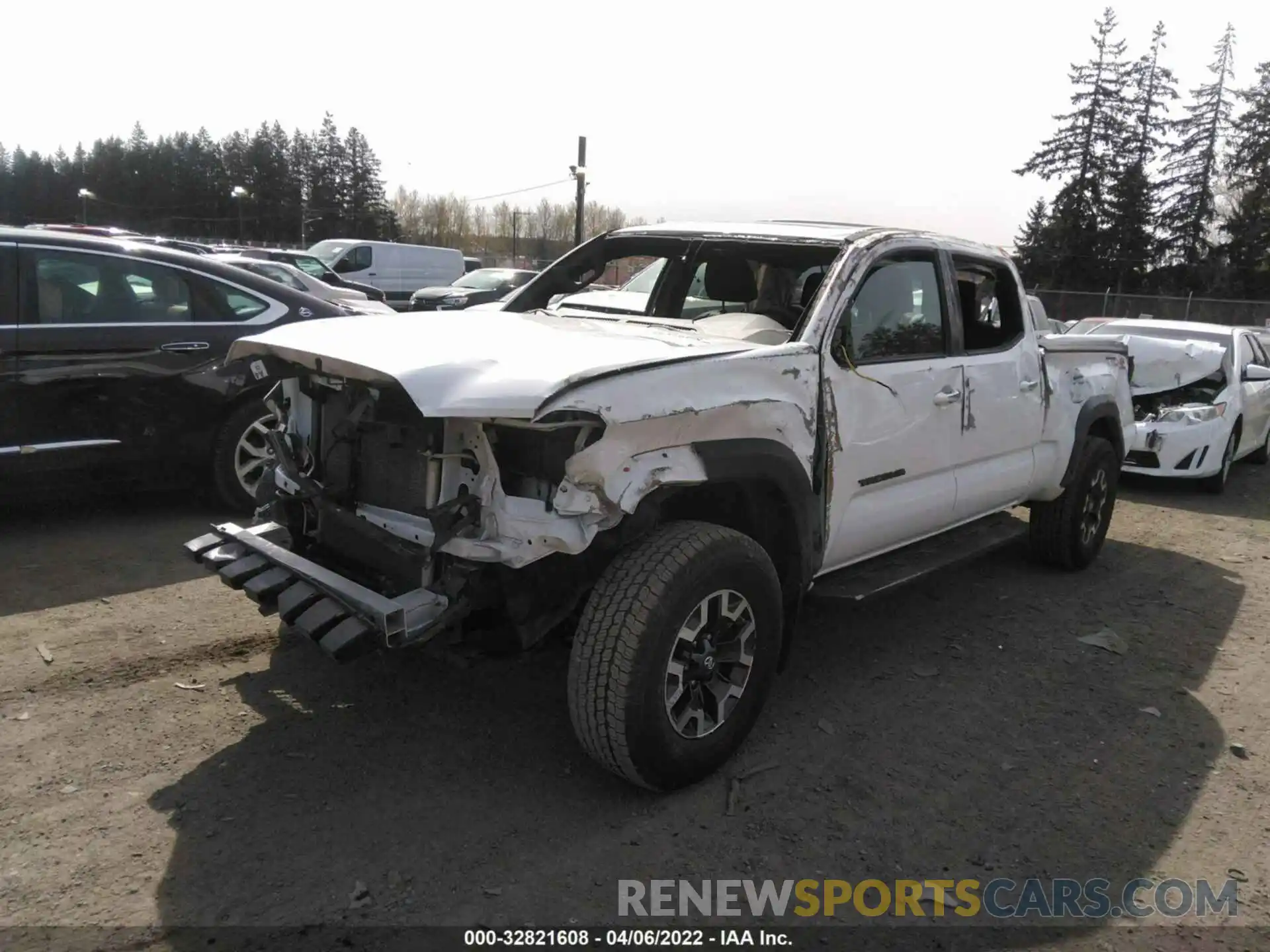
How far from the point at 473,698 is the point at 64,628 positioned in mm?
2007

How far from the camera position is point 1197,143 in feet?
152

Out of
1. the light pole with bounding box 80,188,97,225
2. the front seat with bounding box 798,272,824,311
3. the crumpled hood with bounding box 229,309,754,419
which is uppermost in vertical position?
the light pole with bounding box 80,188,97,225

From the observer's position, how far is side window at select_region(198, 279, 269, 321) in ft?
19.7

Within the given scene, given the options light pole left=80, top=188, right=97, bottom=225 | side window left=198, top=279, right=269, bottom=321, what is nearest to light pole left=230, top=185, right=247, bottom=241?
light pole left=80, top=188, right=97, bottom=225

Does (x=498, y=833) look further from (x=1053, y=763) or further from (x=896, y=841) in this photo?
(x=1053, y=763)

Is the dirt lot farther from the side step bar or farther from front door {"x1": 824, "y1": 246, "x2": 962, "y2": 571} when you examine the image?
front door {"x1": 824, "y1": 246, "x2": 962, "y2": 571}

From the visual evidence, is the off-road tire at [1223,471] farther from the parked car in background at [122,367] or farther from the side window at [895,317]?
the parked car in background at [122,367]

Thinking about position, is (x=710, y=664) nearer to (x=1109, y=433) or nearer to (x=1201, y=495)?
(x=1109, y=433)

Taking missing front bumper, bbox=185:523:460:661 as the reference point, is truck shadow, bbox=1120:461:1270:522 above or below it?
below

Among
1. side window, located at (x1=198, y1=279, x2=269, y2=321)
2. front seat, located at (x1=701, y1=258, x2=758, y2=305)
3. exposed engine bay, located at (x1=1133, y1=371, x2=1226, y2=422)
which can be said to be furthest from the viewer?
exposed engine bay, located at (x1=1133, y1=371, x2=1226, y2=422)

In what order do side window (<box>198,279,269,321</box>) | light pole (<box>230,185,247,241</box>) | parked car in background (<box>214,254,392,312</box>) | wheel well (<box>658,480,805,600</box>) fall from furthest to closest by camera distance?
light pole (<box>230,185,247,241</box>) → parked car in background (<box>214,254,392,312</box>) → side window (<box>198,279,269,321</box>) → wheel well (<box>658,480,805,600</box>)

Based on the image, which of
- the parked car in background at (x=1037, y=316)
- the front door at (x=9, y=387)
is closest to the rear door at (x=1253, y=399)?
the parked car in background at (x=1037, y=316)

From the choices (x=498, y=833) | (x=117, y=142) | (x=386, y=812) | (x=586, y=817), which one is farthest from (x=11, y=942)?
(x=117, y=142)

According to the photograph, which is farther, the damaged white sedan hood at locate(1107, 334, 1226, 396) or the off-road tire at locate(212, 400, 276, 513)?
the damaged white sedan hood at locate(1107, 334, 1226, 396)
